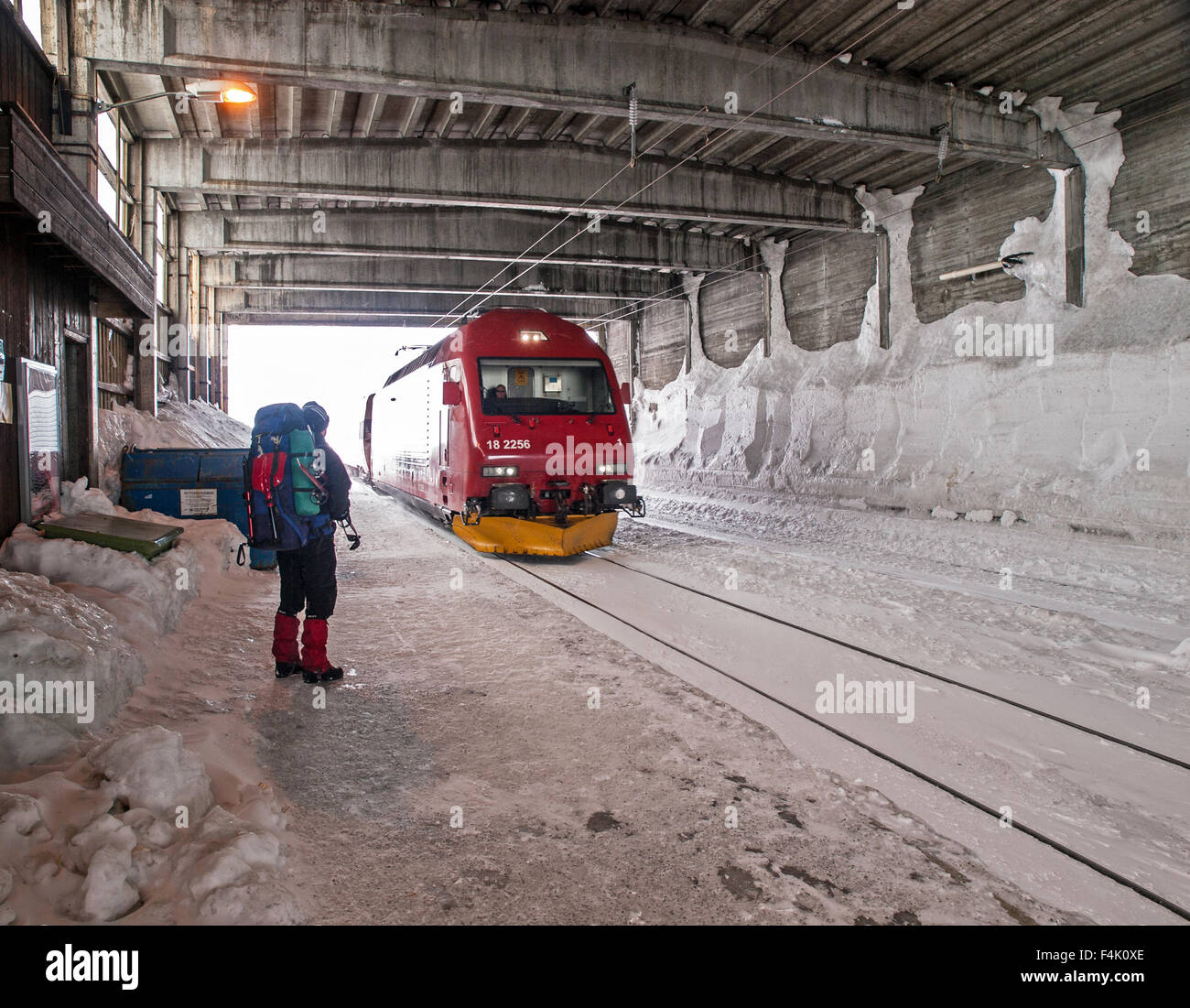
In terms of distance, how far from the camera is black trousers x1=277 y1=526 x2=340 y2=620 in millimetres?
5324

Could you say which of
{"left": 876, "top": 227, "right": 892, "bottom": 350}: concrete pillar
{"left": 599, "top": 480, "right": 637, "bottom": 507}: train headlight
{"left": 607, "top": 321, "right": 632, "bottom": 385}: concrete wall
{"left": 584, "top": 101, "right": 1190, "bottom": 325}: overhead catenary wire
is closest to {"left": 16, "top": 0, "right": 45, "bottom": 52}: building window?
{"left": 599, "top": 480, "right": 637, "bottom": 507}: train headlight

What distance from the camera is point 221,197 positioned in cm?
A: 1689

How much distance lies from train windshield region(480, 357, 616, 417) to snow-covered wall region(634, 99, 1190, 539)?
6462mm

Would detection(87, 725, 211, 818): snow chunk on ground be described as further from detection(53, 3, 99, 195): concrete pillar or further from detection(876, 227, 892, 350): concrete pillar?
detection(876, 227, 892, 350): concrete pillar

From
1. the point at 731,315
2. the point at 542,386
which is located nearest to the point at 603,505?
A: the point at 542,386

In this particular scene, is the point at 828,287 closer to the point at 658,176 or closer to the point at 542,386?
the point at 658,176

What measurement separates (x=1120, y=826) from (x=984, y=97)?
1235 cm

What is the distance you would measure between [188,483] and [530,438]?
456 cm

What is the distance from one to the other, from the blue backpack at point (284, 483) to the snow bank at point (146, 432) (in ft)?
18.4

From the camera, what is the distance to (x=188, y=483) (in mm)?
9602

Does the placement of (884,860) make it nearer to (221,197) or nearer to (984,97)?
Answer: (984,97)

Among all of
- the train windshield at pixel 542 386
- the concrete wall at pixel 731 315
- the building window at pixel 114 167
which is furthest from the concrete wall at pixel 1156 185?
the building window at pixel 114 167

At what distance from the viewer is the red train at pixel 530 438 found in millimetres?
10688

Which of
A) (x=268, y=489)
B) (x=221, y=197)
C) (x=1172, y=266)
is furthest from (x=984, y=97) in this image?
(x=221, y=197)
